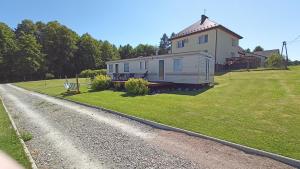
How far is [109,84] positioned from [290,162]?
20.1 m

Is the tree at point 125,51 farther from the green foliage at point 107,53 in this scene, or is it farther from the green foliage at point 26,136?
the green foliage at point 26,136

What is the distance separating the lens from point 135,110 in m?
11.9

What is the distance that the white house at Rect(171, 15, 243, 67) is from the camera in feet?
104

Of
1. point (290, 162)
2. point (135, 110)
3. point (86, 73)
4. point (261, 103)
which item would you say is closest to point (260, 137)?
point (290, 162)

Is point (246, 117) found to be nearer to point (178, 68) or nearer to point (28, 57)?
point (178, 68)

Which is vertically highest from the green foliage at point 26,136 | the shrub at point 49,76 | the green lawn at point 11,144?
the shrub at point 49,76

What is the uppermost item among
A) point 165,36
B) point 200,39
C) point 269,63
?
point 165,36

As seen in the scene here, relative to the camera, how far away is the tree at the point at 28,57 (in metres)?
56.1

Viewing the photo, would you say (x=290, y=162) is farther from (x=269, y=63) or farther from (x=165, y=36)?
(x=165, y=36)

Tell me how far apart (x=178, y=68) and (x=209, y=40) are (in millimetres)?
12548

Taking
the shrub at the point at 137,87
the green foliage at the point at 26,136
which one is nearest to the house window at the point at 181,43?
the shrub at the point at 137,87

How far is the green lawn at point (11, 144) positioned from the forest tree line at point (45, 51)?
2055 inches

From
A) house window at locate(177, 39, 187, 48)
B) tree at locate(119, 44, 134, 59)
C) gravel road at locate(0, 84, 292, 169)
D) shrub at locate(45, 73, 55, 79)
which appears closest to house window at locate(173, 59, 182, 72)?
gravel road at locate(0, 84, 292, 169)

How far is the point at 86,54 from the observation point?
2675 inches
